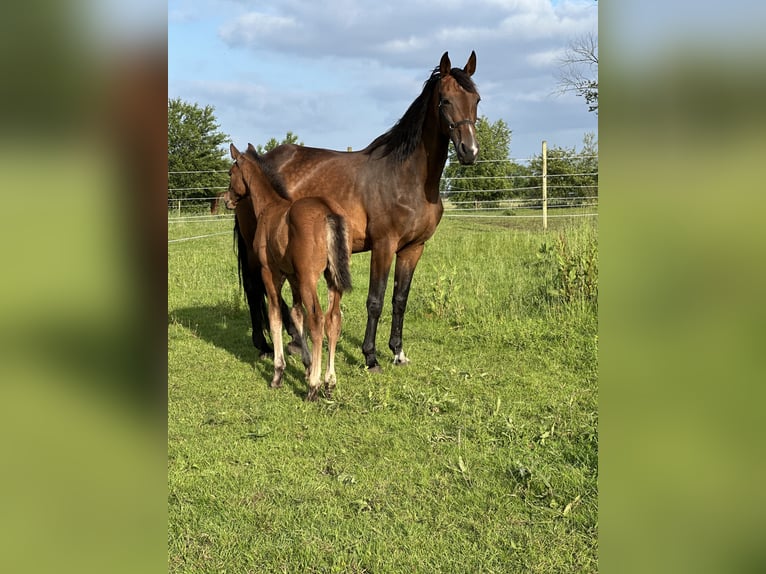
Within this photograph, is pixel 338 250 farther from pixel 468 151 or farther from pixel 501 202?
pixel 501 202

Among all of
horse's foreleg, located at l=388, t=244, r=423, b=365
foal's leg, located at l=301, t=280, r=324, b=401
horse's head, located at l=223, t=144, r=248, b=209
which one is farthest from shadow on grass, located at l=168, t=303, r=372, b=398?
horse's head, located at l=223, t=144, r=248, b=209

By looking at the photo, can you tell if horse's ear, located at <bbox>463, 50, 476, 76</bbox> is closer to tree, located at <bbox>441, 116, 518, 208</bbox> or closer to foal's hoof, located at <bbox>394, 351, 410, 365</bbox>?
foal's hoof, located at <bbox>394, 351, 410, 365</bbox>

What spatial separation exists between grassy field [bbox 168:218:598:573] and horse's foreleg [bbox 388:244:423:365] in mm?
186

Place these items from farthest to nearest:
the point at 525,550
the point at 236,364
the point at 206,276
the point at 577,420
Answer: the point at 206,276 < the point at 236,364 < the point at 577,420 < the point at 525,550

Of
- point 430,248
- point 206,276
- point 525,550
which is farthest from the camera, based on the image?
point 430,248

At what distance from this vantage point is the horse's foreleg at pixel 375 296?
19.5 ft

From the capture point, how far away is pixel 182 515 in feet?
10.3

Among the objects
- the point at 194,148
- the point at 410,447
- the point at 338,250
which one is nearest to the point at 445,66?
the point at 338,250

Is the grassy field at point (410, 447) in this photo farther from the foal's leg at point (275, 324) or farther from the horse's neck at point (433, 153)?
the horse's neck at point (433, 153)

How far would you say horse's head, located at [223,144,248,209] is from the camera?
18.7 feet

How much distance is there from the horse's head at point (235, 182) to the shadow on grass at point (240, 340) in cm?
141
